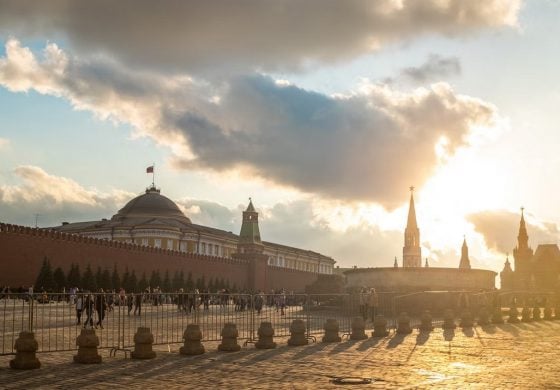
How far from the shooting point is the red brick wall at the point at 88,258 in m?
44.7

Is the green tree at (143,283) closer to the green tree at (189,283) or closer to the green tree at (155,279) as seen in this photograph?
the green tree at (155,279)

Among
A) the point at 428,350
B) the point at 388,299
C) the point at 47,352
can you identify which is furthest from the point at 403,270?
the point at 47,352

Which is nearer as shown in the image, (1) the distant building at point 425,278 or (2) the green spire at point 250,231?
(1) the distant building at point 425,278

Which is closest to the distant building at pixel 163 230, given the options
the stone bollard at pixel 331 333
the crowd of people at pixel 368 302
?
the crowd of people at pixel 368 302

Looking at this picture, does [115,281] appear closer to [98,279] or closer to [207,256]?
[98,279]

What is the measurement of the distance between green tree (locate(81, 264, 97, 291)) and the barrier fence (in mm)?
19721

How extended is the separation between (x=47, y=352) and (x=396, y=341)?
8.64m

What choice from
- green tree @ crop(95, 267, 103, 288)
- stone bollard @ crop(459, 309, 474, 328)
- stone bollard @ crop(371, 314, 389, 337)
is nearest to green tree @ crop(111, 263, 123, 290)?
green tree @ crop(95, 267, 103, 288)

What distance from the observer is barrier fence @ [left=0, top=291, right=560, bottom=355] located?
52.6 feet

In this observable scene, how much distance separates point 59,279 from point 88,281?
7.74 feet

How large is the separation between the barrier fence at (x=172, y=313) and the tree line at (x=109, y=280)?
1920 centimetres

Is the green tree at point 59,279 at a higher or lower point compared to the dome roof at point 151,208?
lower

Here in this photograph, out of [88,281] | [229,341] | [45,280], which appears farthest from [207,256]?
[229,341]

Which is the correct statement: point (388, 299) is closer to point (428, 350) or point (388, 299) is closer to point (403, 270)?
point (403, 270)
